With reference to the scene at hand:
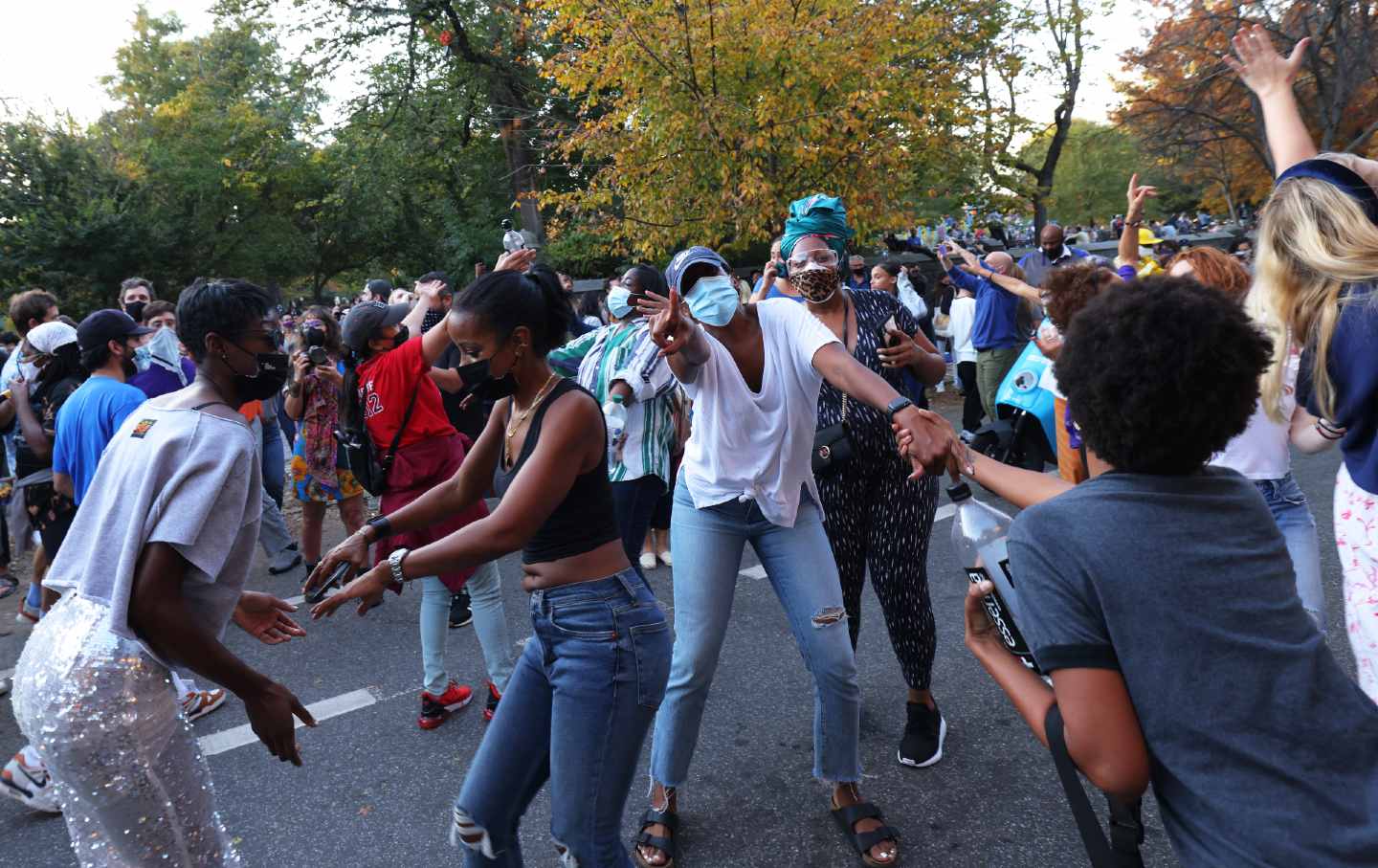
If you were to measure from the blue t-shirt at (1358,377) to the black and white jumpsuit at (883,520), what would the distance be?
1.44m

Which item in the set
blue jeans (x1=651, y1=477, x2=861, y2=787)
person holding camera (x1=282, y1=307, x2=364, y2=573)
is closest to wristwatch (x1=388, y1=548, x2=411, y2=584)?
blue jeans (x1=651, y1=477, x2=861, y2=787)

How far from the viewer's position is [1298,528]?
3.19 metres

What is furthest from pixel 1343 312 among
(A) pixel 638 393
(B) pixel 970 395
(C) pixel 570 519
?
(B) pixel 970 395

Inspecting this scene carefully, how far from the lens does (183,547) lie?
201cm

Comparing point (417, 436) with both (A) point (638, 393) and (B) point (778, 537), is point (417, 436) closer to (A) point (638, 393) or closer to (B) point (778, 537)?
(A) point (638, 393)

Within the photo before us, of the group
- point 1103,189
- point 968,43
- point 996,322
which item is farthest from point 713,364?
point 1103,189

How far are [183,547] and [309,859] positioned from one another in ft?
5.41

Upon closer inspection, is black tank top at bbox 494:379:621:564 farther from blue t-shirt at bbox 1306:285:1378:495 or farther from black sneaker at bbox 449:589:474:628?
black sneaker at bbox 449:589:474:628

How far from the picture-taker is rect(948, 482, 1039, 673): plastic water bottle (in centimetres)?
172

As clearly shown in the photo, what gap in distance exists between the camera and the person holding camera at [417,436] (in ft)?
13.6

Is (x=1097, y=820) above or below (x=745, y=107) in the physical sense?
below

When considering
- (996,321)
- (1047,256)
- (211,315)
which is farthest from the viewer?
(1047,256)

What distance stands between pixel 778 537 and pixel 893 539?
59 cm

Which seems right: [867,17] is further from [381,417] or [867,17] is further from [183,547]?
[183,547]
